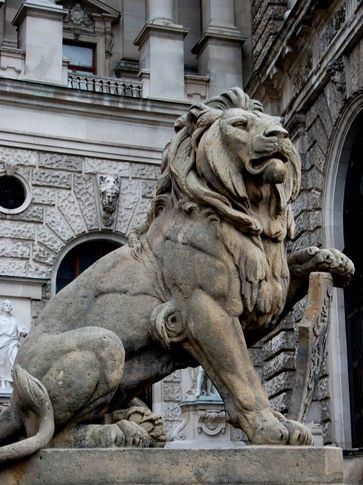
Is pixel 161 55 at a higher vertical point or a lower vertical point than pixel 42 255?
higher

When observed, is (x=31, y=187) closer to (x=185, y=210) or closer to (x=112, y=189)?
(x=112, y=189)

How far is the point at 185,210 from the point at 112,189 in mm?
14279

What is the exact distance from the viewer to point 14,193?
60.9ft

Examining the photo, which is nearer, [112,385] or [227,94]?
[112,385]

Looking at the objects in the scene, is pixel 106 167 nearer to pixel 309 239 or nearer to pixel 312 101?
pixel 312 101

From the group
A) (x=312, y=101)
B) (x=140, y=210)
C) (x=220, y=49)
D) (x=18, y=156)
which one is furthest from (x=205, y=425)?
(x=220, y=49)

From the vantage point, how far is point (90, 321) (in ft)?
15.6

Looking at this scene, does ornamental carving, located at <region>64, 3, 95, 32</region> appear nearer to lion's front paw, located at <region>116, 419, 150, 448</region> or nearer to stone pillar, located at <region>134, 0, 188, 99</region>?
stone pillar, located at <region>134, 0, 188, 99</region>

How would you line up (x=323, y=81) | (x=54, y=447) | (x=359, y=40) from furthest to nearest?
(x=323, y=81) → (x=359, y=40) → (x=54, y=447)

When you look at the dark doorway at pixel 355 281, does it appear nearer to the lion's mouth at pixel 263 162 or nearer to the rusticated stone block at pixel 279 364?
the rusticated stone block at pixel 279 364

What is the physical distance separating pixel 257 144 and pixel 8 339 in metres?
12.6

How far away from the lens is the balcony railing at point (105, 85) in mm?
19422

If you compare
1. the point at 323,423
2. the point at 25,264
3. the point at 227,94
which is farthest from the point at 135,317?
the point at 25,264

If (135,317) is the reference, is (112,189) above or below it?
A: above
